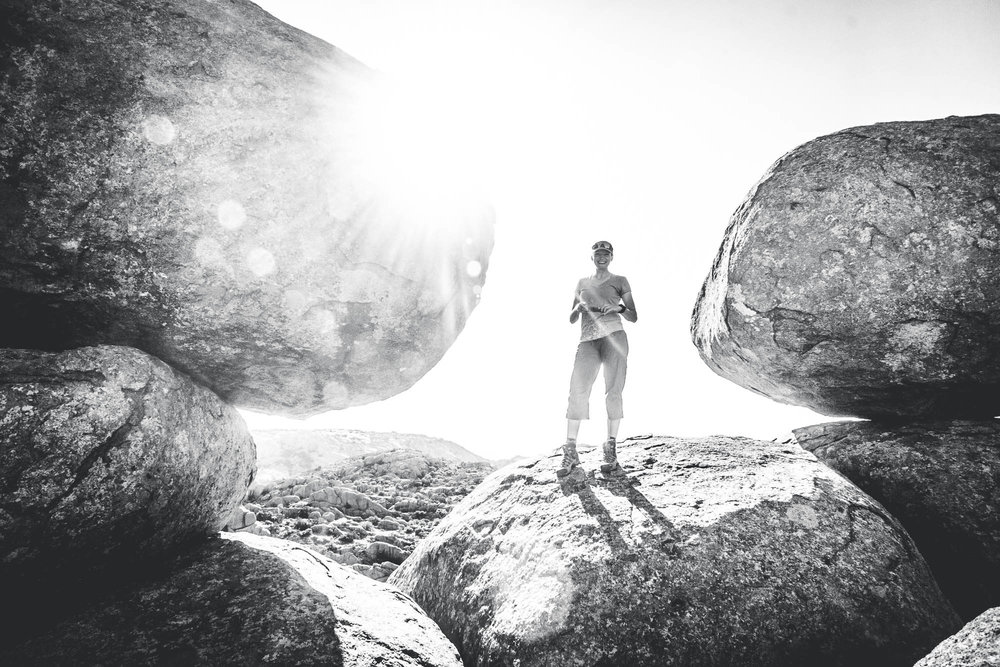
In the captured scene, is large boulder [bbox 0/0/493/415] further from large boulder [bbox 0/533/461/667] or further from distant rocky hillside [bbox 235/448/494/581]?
distant rocky hillside [bbox 235/448/494/581]

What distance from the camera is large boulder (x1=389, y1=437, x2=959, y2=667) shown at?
133 inches

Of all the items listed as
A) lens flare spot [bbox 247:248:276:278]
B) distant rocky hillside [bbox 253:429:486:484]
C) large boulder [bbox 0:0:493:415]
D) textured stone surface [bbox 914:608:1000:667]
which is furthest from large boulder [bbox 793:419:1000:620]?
distant rocky hillside [bbox 253:429:486:484]

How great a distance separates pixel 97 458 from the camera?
3.45m

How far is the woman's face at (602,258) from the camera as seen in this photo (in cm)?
647

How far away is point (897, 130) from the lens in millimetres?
5105

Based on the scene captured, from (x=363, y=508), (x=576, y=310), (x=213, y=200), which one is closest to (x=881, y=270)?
(x=576, y=310)

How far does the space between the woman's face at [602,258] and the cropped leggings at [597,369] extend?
3.21 ft

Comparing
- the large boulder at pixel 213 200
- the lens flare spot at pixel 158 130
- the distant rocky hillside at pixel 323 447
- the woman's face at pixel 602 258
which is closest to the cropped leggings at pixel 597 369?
the woman's face at pixel 602 258

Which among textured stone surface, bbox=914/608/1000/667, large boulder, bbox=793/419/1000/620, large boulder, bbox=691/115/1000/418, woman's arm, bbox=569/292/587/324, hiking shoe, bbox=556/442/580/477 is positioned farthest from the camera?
woman's arm, bbox=569/292/587/324

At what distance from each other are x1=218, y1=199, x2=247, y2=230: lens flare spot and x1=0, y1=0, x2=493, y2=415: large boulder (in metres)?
0.02

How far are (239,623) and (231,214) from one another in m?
3.21

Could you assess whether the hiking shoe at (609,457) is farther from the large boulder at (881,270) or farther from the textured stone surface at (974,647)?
the textured stone surface at (974,647)

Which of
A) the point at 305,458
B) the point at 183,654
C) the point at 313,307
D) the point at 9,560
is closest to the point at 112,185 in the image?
the point at 313,307

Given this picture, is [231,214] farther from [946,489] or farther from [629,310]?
[946,489]
